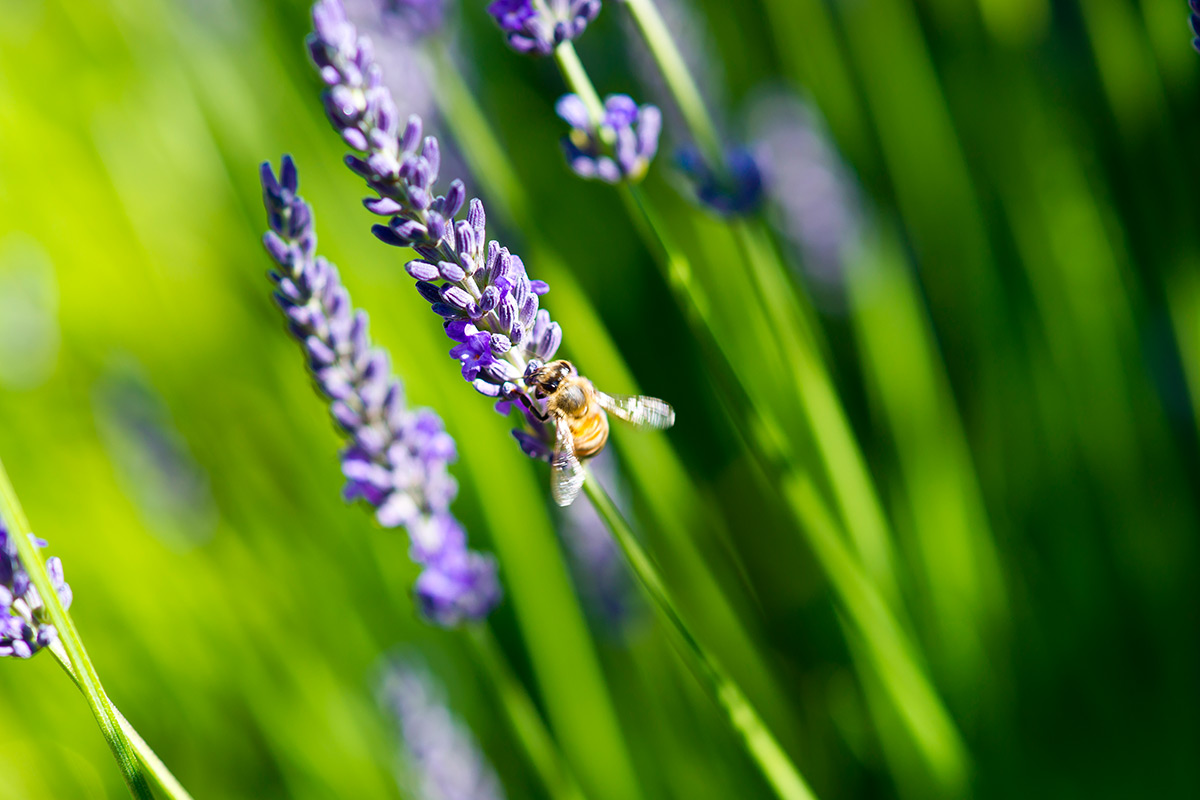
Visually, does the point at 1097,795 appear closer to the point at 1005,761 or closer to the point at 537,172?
the point at 1005,761

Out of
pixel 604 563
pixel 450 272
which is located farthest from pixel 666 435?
pixel 450 272

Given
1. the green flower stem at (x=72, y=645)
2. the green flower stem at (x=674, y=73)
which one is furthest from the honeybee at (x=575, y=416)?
the green flower stem at (x=72, y=645)

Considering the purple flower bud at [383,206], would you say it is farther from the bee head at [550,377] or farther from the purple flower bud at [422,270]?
the bee head at [550,377]

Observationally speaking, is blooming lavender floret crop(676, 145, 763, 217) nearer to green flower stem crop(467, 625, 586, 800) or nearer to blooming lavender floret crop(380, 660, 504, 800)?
green flower stem crop(467, 625, 586, 800)

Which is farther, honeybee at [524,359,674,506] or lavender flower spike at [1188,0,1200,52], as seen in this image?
honeybee at [524,359,674,506]

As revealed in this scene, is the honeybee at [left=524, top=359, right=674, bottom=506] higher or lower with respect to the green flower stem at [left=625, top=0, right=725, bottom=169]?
lower

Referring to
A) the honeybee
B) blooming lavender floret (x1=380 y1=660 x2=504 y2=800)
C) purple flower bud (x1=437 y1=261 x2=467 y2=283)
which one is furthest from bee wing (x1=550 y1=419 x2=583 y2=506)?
blooming lavender floret (x1=380 y1=660 x2=504 y2=800)

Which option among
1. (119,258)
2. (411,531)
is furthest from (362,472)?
(119,258)
